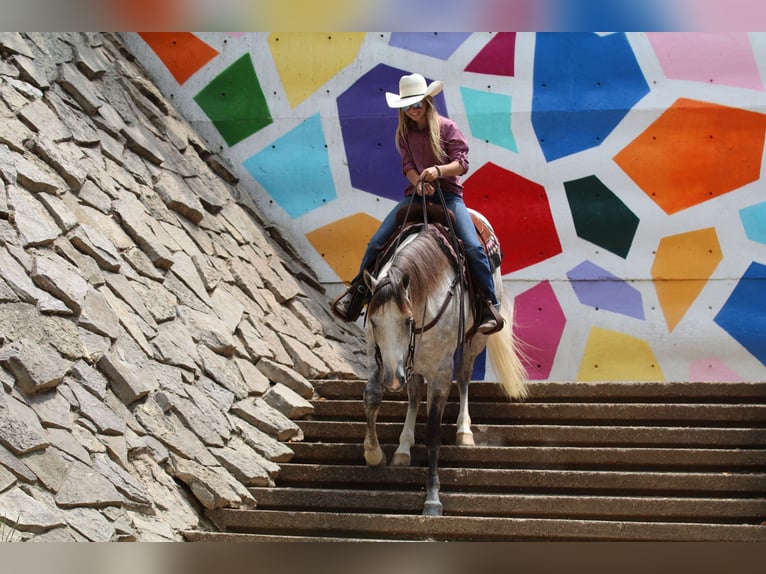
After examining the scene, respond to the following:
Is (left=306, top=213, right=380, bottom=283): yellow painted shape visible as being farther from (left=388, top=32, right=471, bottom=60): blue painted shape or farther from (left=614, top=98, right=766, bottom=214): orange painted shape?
(left=614, top=98, right=766, bottom=214): orange painted shape

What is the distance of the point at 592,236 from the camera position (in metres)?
9.40

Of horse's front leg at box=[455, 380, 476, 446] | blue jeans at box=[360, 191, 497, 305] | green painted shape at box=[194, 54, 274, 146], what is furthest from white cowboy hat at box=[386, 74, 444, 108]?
green painted shape at box=[194, 54, 274, 146]

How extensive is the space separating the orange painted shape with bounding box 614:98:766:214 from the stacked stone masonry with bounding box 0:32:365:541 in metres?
2.84

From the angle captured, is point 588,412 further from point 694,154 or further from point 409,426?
point 694,154

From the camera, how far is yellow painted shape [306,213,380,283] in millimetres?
9641

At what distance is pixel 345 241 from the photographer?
9672 millimetres

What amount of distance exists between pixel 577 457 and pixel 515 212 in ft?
11.0

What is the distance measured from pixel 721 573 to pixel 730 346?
6.83 meters

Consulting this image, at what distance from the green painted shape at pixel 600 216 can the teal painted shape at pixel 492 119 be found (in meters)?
0.66

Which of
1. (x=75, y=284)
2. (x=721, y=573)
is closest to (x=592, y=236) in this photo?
(x=75, y=284)

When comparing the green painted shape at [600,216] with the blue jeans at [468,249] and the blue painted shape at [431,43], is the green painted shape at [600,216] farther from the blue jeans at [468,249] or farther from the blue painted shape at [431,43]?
the blue jeans at [468,249]

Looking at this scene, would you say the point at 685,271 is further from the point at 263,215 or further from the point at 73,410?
the point at 73,410

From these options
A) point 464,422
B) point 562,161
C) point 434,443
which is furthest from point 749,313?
point 434,443

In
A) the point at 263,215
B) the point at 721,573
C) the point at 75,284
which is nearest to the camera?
the point at 721,573
